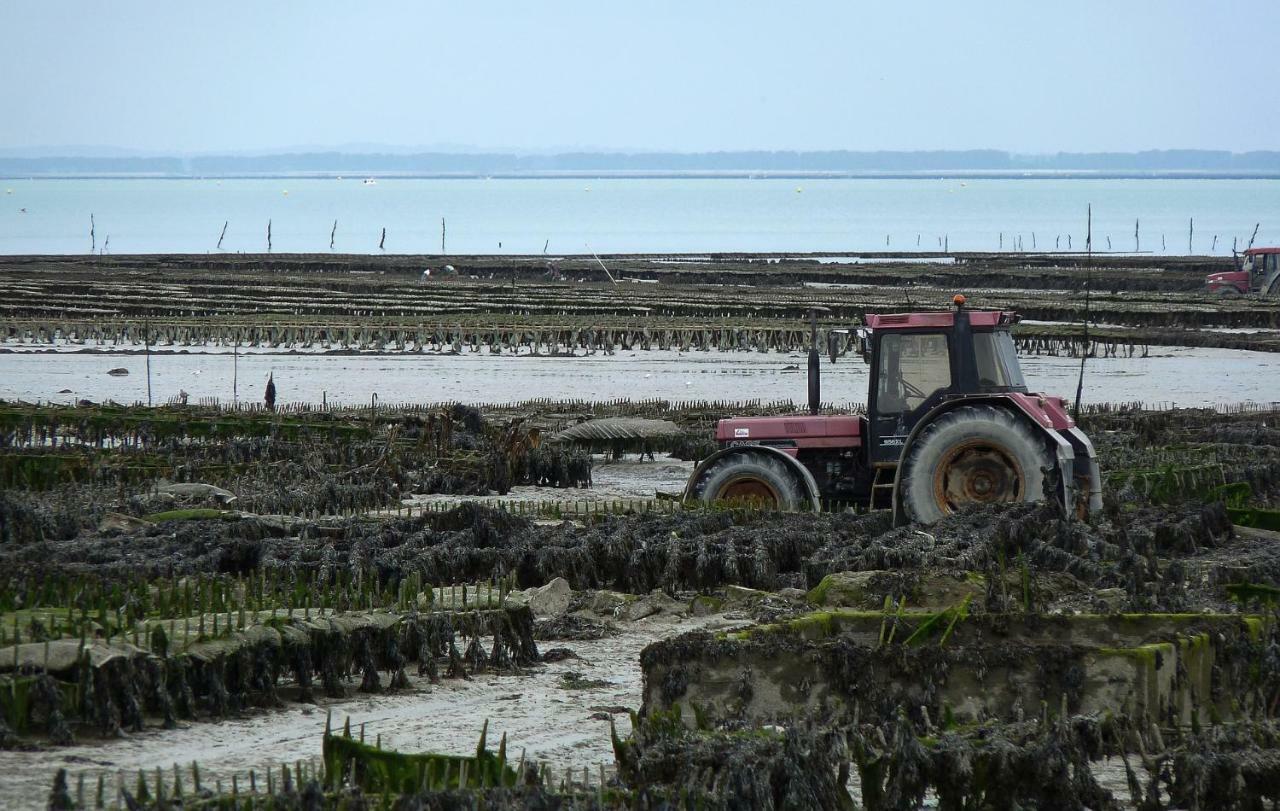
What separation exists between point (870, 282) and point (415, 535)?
2229 inches

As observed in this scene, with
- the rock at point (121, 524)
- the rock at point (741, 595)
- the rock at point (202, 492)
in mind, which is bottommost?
the rock at point (741, 595)

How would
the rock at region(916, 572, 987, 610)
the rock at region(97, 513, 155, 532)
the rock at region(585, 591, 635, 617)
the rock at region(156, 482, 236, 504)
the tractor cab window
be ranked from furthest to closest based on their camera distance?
the rock at region(156, 482, 236, 504) → the rock at region(97, 513, 155, 532) → the tractor cab window → the rock at region(585, 591, 635, 617) → the rock at region(916, 572, 987, 610)

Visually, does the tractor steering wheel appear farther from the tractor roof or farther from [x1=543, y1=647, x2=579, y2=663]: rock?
[x1=543, y1=647, x2=579, y2=663]: rock

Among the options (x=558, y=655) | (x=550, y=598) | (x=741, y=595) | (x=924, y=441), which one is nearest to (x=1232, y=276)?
(x=924, y=441)

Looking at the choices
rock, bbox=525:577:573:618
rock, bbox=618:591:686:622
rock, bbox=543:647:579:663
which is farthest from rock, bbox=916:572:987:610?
rock, bbox=525:577:573:618

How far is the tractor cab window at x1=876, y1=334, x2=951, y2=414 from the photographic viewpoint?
1355 cm

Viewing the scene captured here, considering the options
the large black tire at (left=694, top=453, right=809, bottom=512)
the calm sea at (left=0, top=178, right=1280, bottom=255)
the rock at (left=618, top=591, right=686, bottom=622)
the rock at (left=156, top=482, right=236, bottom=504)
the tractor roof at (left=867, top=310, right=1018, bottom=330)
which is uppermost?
the calm sea at (left=0, top=178, right=1280, bottom=255)

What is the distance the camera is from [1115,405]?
93.2 feet

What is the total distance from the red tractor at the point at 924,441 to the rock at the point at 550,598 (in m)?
2.33

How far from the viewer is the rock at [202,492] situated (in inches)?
670

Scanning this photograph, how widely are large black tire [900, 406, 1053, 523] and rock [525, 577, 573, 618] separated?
9.42 feet

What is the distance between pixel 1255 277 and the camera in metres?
58.1

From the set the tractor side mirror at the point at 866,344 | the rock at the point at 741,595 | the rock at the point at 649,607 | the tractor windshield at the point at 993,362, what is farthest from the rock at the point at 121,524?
the tractor windshield at the point at 993,362

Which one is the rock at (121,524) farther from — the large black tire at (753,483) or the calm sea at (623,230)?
the calm sea at (623,230)
